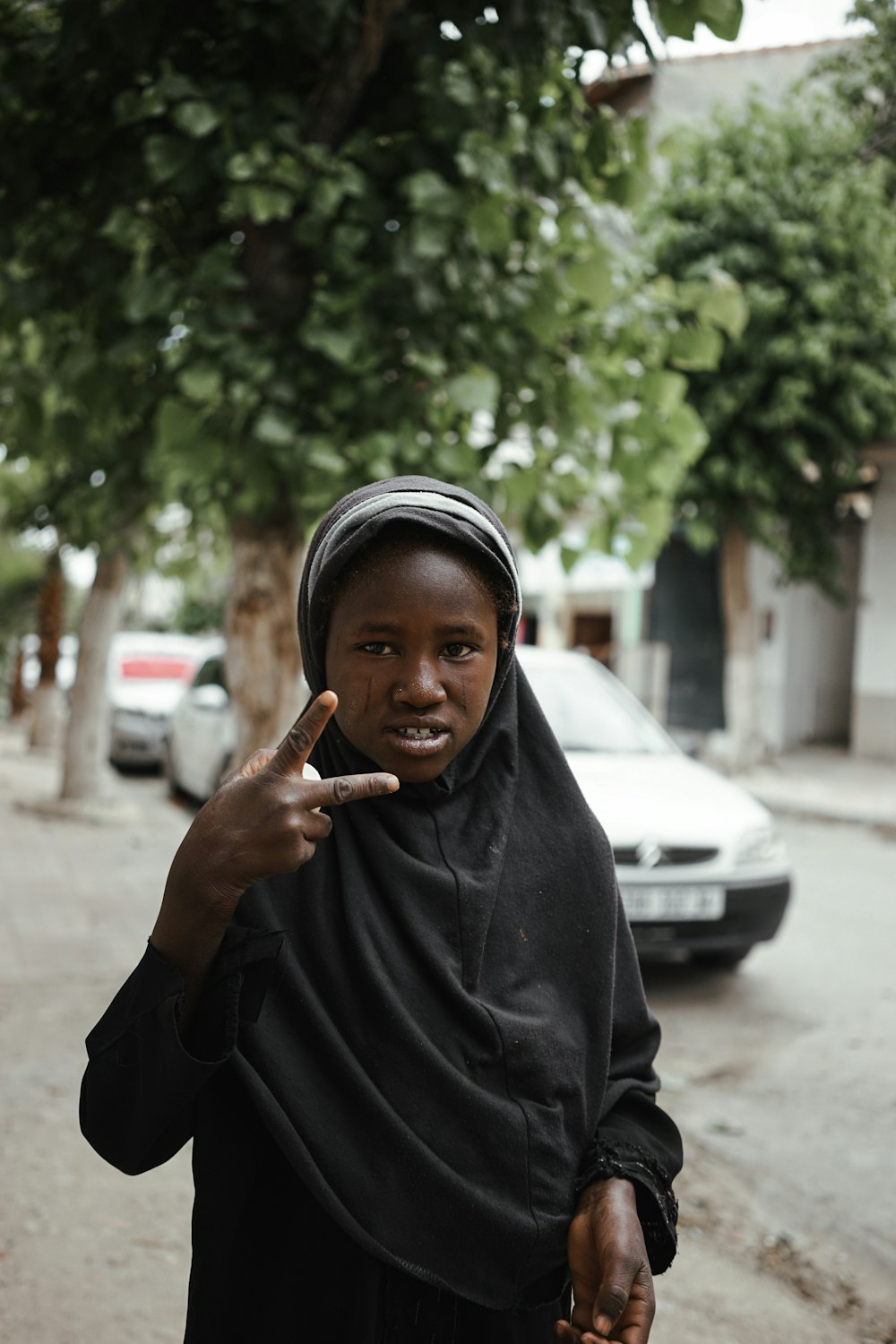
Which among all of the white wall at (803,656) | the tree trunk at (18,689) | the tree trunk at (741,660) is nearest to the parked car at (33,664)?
the tree trunk at (18,689)

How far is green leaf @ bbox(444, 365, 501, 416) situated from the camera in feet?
11.2

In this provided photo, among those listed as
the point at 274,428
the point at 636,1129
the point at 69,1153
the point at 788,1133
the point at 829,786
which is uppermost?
the point at 274,428

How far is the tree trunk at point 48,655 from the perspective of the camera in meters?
13.5

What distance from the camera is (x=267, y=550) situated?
150 inches

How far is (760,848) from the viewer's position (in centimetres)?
614

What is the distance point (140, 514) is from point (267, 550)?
4.00 m

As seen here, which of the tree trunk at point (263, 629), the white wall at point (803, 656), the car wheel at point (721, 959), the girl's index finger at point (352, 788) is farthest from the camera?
the white wall at point (803, 656)

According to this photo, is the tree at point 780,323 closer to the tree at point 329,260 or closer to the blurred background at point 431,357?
the blurred background at point 431,357

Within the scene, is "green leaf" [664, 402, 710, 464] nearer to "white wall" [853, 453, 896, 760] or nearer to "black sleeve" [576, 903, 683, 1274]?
"black sleeve" [576, 903, 683, 1274]

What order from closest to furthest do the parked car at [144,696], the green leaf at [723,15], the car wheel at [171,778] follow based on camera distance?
1. the green leaf at [723,15]
2. the car wheel at [171,778]
3. the parked car at [144,696]

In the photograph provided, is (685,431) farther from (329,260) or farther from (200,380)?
(200,380)

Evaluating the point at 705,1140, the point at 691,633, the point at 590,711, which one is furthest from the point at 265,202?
the point at 691,633

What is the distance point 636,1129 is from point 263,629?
8.46 feet

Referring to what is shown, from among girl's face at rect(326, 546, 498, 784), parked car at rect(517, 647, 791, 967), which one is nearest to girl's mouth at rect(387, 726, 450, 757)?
girl's face at rect(326, 546, 498, 784)
